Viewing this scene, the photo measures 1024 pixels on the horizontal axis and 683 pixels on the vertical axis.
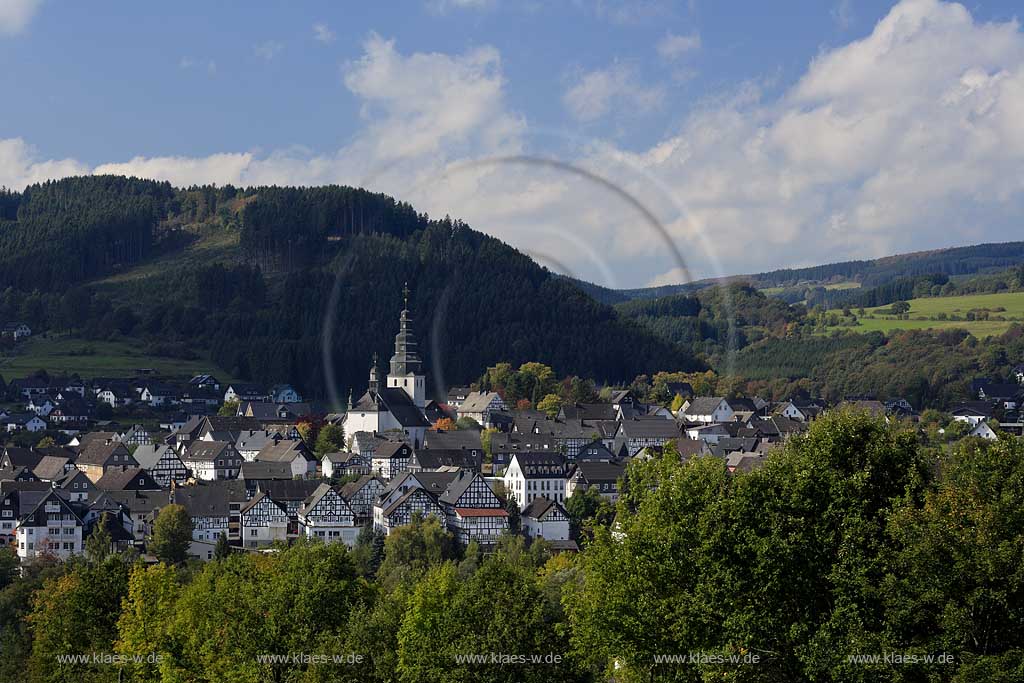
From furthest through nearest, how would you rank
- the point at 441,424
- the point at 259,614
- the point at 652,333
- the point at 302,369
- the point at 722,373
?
the point at 652,333 → the point at 302,369 → the point at 722,373 → the point at 441,424 → the point at 259,614

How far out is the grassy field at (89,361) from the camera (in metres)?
130

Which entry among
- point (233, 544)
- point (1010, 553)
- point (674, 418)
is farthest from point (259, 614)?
point (674, 418)

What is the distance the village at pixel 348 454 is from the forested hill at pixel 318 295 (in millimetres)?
12714

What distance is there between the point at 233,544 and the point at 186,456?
22911 mm

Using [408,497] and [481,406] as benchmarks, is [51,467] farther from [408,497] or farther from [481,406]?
[481,406]

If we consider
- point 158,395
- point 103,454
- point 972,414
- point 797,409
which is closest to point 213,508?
point 103,454

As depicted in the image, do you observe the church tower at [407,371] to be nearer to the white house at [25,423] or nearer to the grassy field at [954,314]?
the white house at [25,423]

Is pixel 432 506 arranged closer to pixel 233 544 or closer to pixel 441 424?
pixel 233 544

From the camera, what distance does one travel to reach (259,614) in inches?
1346

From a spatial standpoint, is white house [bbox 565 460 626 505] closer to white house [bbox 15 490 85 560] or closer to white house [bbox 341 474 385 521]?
white house [bbox 341 474 385 521]

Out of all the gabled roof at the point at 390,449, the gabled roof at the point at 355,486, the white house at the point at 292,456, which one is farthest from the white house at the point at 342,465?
the gabled roof at the point at 355,486

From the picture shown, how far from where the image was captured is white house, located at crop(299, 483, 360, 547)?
2739 inches

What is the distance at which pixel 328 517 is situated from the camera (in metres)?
70.8

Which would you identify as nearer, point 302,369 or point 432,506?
point 432,506
